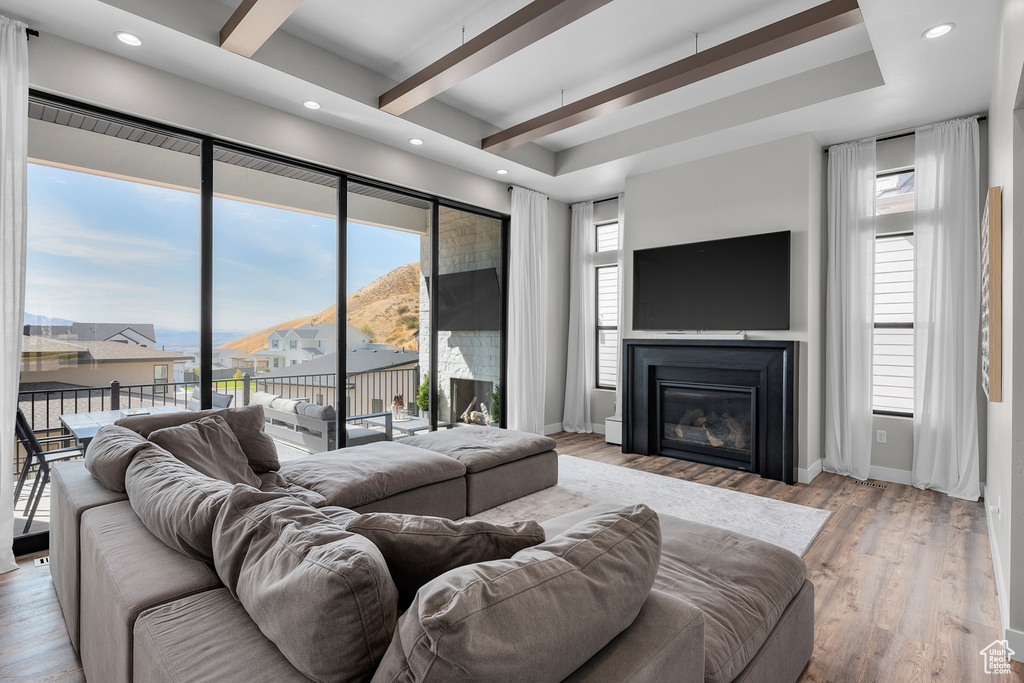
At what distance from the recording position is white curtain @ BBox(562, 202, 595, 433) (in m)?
5.82

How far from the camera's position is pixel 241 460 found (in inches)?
97.9

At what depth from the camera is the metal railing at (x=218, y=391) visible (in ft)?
9.31

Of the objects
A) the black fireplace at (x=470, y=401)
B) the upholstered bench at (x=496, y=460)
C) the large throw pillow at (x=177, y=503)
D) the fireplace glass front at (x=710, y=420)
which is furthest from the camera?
the black fireplace at (x=470, y=401)

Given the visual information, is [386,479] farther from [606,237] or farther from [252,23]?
[606,237]

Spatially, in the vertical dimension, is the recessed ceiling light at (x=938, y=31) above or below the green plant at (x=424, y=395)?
above

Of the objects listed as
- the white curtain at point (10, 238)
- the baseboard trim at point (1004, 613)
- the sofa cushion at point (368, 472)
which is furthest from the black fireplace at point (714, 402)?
the white curtain at point (10, 238)

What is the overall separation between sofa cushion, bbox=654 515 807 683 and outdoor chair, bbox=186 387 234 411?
2.98 m

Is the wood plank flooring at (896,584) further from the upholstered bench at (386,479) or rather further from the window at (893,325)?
the upholstered bench at (386,479)

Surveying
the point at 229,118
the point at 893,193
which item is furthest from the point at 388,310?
the point at 893,193

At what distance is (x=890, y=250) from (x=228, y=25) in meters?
4.69

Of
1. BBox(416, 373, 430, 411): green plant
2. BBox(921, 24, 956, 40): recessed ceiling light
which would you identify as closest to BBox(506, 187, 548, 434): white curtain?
BBox(416, 373, 430, 411): green plant

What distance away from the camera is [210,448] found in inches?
93.2

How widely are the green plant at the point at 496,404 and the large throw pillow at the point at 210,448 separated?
3.10m

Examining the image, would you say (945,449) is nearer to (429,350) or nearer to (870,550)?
(870,550)
